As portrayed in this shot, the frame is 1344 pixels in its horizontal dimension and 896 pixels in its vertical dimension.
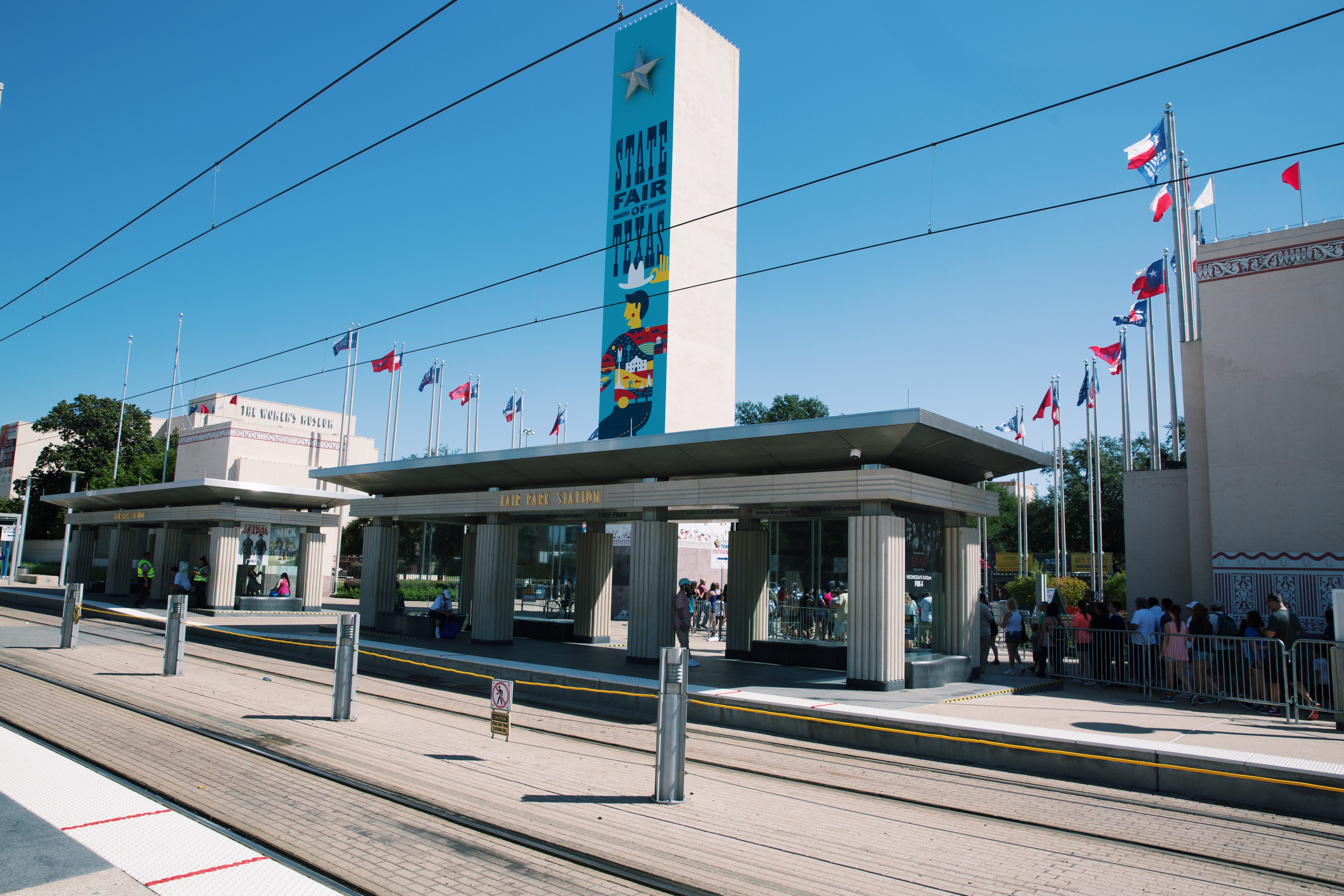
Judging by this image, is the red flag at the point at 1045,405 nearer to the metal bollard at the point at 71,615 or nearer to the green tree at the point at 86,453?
the metal bollard at the point at 71,615

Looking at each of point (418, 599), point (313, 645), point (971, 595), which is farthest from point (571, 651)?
point (418, 599)

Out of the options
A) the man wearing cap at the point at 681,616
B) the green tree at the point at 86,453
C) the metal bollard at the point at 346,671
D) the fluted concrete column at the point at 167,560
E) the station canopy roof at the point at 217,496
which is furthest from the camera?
the green tree at the point at 86,453

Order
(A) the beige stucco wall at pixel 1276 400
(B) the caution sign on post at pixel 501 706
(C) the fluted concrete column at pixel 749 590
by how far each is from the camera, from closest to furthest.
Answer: (B) the caution sign on post at pixel 501 706, (A) the beige stucco wall at pixel 1276 400, (C) the fluted concrete column at pixel 749 590

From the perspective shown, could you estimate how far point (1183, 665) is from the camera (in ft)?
51.9

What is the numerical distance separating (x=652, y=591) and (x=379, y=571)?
37.4ft

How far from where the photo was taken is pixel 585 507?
67.2 ft

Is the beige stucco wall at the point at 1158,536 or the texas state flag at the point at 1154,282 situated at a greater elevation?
the texas state flag at the point at 1154,282

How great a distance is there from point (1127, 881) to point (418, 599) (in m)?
46.7

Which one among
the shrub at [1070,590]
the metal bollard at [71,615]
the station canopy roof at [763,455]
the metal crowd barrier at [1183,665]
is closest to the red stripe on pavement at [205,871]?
the station canopy roof at [763,455]

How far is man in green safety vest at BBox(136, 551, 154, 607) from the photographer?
33.7 m

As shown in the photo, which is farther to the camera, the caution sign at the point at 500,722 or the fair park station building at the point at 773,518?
the fair park station building at the point at 773,518

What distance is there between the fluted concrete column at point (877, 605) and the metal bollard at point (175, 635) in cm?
1226

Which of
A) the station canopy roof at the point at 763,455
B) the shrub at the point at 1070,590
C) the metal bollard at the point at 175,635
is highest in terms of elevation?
the station canopy roof at the point at 763,455

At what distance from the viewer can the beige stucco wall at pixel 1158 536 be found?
2211 centimetres
